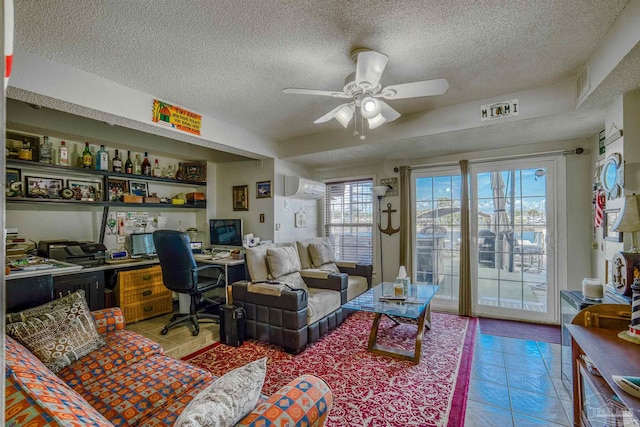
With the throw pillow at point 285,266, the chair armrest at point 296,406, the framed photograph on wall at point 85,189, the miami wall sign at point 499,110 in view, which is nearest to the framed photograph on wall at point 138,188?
the framed photograph on wall at point 85,189

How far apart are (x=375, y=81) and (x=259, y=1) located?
854mm

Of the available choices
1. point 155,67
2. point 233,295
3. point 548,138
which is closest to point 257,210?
point 233,295

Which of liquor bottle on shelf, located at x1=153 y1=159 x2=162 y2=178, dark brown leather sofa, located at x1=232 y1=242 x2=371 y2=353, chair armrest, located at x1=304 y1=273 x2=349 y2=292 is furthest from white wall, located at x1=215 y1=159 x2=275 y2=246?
chair armrest, located at x1=304 y1=273 x2=349 y2=292

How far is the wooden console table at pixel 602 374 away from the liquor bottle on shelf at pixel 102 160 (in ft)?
15.1

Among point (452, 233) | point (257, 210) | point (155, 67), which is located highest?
point (155, 67)

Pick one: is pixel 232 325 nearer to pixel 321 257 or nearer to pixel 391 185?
pixel 321 257

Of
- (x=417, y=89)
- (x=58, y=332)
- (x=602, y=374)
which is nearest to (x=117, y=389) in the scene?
(x=58, y=332)

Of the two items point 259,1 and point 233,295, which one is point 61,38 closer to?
point 259,1

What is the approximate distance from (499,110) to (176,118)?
3.15 metres

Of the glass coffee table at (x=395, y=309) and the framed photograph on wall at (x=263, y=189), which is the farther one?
the framed photograph on wall at (x=263, y=189)

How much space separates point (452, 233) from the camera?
12.8 ft

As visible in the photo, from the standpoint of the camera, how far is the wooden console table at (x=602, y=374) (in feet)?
3.78

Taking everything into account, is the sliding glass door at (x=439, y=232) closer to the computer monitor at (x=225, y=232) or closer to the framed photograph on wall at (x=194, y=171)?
the computer monitor at (x=225, y=232)

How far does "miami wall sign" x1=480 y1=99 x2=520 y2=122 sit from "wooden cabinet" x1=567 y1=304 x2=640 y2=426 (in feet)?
5.80
